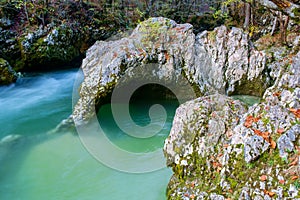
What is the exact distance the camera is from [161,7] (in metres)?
17.0

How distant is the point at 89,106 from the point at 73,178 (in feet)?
7.86

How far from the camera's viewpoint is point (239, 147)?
3.64 m

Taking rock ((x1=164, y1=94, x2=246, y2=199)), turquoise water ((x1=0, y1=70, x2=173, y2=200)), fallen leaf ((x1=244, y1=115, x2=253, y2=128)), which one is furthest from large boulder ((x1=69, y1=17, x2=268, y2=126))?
fallen leaf ((x1=244, y1=115, x2=253, y2=128))

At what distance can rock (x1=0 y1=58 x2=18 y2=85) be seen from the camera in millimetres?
10208

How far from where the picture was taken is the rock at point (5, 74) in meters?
10.2

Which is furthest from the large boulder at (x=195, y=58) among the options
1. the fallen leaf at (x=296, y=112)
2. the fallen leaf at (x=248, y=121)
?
the fallen leaf at (x=296, y=112)

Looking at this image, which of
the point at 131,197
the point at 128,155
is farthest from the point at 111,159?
the point at 131,197

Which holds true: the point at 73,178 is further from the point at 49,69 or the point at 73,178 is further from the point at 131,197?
the point at 49,69

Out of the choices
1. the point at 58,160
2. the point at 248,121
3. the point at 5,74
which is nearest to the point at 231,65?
the point at 248,121

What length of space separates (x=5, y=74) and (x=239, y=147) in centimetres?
971

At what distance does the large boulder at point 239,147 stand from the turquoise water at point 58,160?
93cm

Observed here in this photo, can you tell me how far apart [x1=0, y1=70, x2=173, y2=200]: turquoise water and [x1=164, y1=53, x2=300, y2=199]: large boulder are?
0.93 metres

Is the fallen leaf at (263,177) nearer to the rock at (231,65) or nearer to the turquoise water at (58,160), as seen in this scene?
the turquoise water at (58,160)

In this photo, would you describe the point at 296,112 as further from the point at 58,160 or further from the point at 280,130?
the point at 58,160
